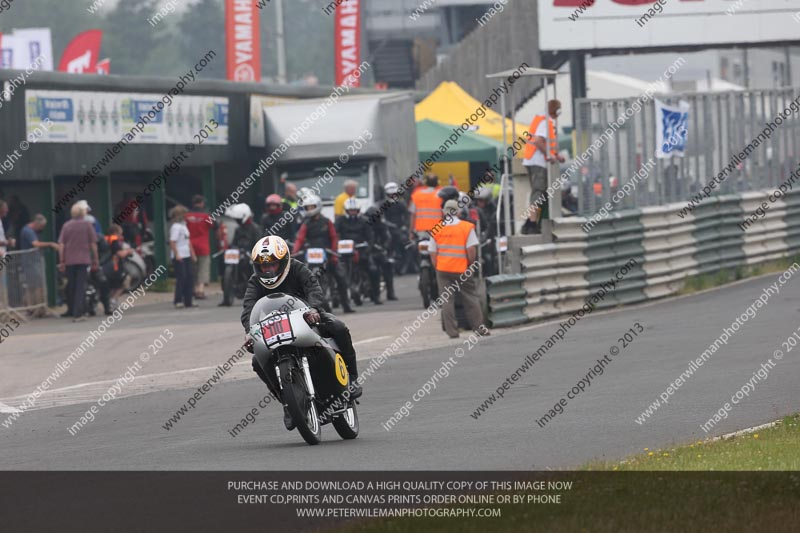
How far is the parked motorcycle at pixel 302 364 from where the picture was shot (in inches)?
409

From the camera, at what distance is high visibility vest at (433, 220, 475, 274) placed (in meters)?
18.4

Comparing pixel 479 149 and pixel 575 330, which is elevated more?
pixel 479 149

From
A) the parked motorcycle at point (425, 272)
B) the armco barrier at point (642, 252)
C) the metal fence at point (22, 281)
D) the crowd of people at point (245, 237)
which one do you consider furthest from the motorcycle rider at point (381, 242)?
the metal fence at point (22, 281)

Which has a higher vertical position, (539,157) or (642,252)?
(539,157)

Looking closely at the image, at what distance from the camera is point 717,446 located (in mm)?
9508

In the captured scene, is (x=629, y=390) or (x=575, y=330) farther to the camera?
(x=575, y=330)

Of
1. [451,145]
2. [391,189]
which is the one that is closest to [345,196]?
[391,189]

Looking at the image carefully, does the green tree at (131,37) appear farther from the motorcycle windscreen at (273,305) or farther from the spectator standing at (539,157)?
the motorcycle windscreen at (273,305)

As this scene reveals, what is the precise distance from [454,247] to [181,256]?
7.65m

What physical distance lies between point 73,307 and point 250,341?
13.0 metres

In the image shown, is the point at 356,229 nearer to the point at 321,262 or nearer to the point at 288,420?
the point at 321,262

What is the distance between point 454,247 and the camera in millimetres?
18516
